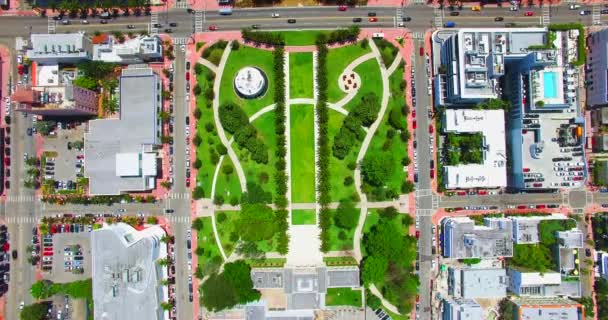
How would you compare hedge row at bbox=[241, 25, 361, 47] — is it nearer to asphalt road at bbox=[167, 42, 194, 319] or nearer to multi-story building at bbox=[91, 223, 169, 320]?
asphalt road at bbox=[167, 42, 194, 319]

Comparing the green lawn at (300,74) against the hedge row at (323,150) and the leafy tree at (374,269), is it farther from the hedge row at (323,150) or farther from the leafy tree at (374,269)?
the leafy tree at (374,269)

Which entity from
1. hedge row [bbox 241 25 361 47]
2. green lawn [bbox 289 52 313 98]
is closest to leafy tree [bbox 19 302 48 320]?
green lawn [bbox 289 52 313 98]

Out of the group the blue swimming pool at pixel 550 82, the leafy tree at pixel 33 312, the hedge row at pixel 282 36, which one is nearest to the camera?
the blue swimming pool at pixel 550 82

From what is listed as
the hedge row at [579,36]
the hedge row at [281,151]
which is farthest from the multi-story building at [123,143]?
the hedge row at [579,36]

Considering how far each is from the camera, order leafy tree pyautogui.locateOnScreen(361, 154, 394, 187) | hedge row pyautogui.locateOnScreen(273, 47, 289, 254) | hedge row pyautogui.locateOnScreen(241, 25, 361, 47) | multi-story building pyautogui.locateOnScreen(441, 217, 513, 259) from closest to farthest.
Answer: multi-story building pyautogui.locateOnScreen(441, 217, 513, 259) < leafy tree pyautogui.locateOnScreen(361, 154, 394, 187) < hedge row pyautogui.locateOnScreen(273, 47, 289, 254) < hedge row pyautogui.locateOnScreen(241, 25, 361, 47)

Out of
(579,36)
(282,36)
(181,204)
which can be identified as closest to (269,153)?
(181,204)

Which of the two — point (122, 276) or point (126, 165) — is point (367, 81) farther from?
point (122, 276)

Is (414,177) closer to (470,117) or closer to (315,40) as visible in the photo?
(470,117)
